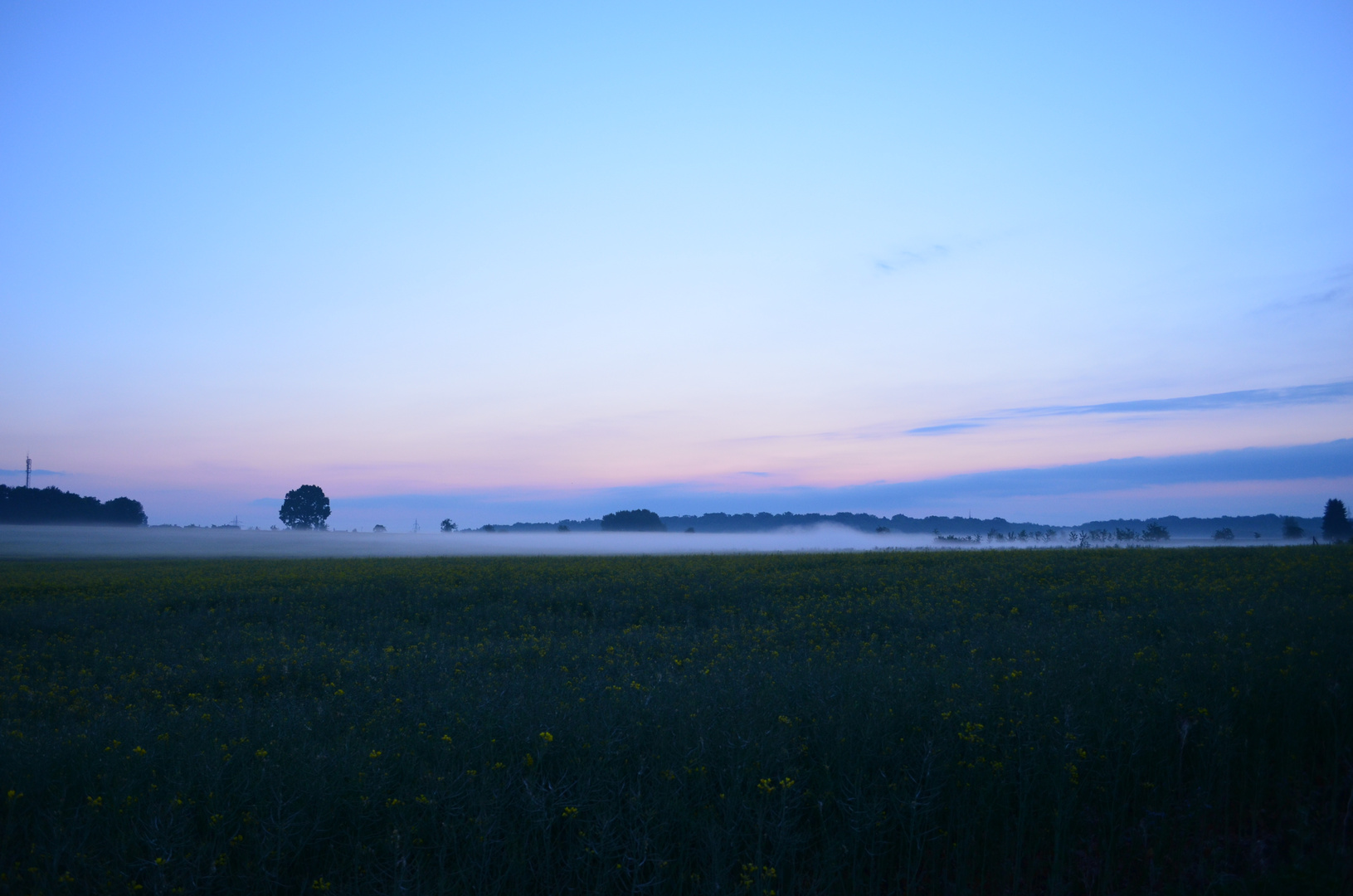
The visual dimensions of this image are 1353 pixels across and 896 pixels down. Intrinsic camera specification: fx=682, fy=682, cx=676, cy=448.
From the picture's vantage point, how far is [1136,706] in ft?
21.8

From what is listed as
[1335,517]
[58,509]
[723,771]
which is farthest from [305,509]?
[1335,517]

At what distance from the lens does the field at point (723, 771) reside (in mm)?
4824

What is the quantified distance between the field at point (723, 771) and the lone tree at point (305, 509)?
127m

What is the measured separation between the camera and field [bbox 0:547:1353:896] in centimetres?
482

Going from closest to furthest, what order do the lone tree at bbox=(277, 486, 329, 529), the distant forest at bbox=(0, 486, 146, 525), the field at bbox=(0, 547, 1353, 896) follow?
the field at bbox=(0, 547, 1353, 896), the distant forest at bbox=(0, 486, 146, 525), the lone tree at bbox=(277, 486, 329, 529)

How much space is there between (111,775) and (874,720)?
6660mm

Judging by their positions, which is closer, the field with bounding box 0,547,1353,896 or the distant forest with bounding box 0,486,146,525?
the field with bounding box 0,547,1353,896

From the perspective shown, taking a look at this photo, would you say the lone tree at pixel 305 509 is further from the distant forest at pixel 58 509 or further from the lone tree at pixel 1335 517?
the lone tree at pixel 1335 517

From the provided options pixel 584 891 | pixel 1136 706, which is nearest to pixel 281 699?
pixel 584 891

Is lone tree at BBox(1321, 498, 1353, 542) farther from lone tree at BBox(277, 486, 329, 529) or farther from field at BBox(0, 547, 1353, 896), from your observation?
lone tree at BBox(277, 486, 329, 529)

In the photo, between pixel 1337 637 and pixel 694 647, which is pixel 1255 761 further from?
pixel 694 647

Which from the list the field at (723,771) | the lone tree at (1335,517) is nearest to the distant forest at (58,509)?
the field at (723,771)

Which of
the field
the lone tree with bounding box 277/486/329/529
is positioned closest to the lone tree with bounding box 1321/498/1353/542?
the field

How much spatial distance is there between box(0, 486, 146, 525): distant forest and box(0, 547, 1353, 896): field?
108 metres
